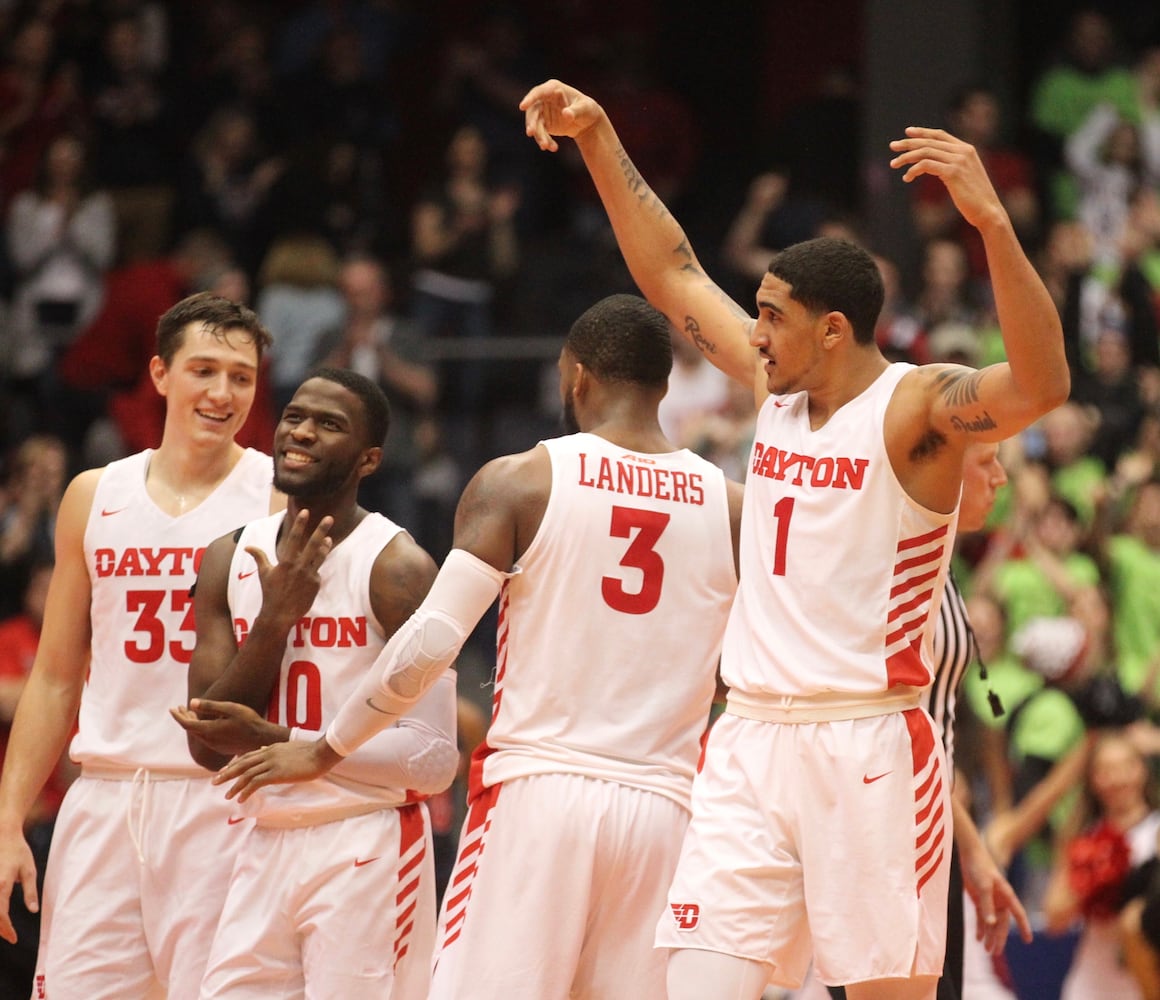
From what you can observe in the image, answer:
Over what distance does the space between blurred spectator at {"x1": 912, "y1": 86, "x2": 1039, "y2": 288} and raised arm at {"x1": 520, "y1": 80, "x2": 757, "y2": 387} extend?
7.68m

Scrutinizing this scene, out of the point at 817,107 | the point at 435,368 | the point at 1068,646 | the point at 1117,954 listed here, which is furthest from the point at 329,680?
the point at 817,107

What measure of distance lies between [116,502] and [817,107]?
1012 cm

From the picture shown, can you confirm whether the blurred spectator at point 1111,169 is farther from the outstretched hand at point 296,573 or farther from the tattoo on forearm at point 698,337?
the outstretched hand at point 296,573

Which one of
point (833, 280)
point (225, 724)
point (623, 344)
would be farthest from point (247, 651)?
point (833, 280)

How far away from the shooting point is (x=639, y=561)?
5734 millimetres

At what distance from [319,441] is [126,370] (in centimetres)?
843

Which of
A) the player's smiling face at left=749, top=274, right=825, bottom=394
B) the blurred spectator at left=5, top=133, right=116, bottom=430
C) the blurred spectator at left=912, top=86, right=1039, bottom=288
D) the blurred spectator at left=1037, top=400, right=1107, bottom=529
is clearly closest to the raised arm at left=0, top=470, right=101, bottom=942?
the player's smiling face at left=749, top=274, right=825, bottom=394

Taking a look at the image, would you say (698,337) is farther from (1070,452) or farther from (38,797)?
(1070,452)

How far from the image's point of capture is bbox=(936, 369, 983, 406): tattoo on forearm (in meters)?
5.19

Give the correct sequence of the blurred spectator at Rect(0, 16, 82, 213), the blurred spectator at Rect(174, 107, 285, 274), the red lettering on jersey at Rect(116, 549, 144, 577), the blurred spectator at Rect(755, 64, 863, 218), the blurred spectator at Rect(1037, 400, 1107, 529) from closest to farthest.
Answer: the red lettering on jersey at Rect(116, 549, 144, 577) < the blurred spectator at Rect(1037, 400, 1107, 529) < the blurred spectator at Rect(755, 64, 863, 218) < the blurred spectator at Rect(174, 107, 285, 274) < the blurred spectator at Rect(0, 16, 82, 213)

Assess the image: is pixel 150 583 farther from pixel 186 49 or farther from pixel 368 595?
pixel 186 49

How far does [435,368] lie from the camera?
43.7 ft

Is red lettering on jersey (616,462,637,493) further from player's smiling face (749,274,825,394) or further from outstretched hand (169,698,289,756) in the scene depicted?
outstretched hand (169,698,289,756)

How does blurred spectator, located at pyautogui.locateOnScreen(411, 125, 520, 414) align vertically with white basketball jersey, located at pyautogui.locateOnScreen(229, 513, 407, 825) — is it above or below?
above
